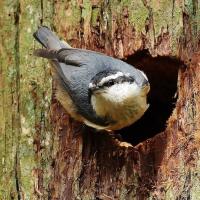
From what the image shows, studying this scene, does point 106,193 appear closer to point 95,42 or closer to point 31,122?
point 31,122

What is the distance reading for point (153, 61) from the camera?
3.46 m

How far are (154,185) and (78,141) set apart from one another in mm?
472

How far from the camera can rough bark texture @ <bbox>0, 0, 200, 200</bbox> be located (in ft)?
10.3

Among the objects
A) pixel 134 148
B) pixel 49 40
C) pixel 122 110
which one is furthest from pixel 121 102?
pixel 49 40

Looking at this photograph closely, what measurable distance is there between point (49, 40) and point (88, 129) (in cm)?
54

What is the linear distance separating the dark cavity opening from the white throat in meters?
0.25

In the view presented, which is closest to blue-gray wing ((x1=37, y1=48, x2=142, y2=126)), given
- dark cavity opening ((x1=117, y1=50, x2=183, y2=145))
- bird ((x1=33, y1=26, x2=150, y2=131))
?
bird ((x1=33, y1=26, x2=150, y2=131))

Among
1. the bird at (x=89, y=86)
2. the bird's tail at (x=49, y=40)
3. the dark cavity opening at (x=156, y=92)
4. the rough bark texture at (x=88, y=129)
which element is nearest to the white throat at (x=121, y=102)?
the bird at (x=89, y=86)

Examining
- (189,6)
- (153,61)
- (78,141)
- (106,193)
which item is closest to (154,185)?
(106,193)

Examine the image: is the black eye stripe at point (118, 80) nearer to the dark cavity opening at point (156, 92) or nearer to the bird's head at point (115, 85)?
the bird's head at point (115, 85)

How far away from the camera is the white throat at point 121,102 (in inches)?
120

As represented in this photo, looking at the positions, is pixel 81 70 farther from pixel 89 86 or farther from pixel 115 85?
pixel 115 85

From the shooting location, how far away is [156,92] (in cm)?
412

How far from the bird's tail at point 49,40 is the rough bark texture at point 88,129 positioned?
64 mm
